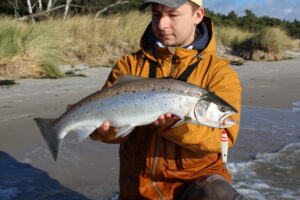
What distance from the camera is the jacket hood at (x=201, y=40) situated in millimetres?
3389

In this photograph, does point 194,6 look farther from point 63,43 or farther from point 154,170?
point 63,43

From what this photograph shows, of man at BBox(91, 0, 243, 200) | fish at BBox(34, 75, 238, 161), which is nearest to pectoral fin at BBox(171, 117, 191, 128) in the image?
fish at BBox(34, 75, 238, 161)

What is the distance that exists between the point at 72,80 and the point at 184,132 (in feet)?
26.2

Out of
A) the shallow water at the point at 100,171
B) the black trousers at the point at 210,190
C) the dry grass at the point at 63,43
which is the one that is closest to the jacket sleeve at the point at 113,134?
the black trousers at the point at 210,190

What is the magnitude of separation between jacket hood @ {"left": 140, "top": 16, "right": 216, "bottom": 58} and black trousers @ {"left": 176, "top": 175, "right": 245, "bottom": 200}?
1040 mm

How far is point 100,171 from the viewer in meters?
4.77

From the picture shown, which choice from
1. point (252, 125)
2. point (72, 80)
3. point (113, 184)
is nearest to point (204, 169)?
point (113, 184)

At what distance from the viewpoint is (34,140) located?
18.7 feet

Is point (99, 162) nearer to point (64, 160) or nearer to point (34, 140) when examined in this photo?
point (64, 160)

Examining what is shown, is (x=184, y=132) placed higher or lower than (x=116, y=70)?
lower

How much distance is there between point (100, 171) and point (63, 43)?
365 inches

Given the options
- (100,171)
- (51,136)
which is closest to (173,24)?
(51,136)

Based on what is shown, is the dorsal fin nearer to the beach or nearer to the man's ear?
the man's ear

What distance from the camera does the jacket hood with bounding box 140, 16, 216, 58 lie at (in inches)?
133
